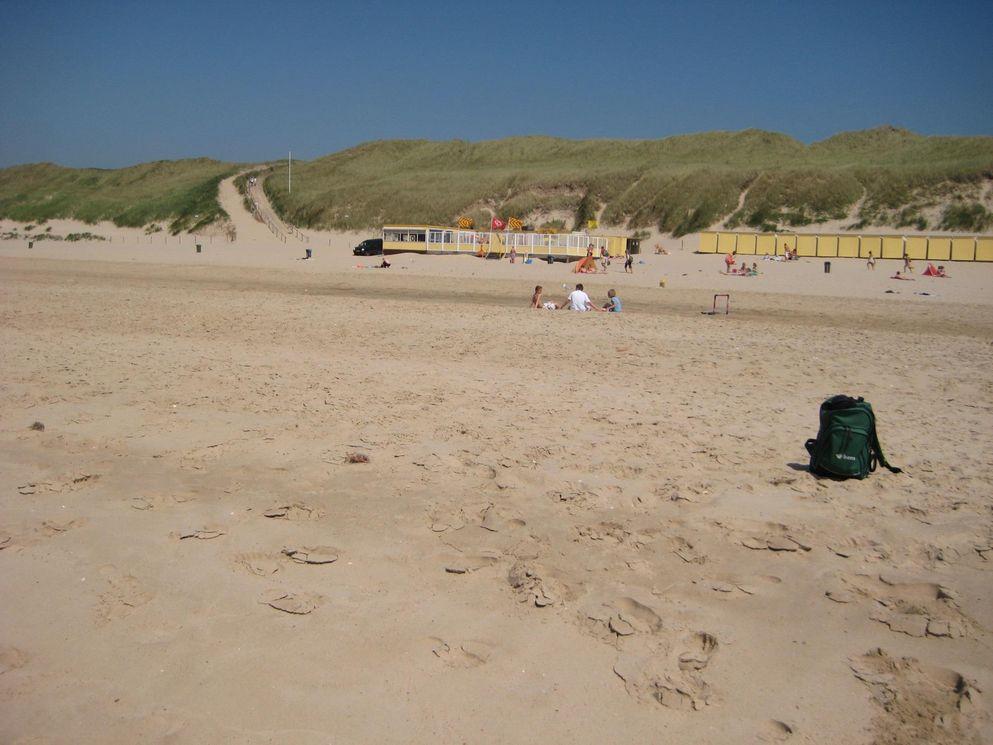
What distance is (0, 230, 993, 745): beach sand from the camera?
3.68 metres

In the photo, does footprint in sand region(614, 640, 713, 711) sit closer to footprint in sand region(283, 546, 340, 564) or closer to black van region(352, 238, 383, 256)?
footprint in sand region(283, 546, 340, 564)

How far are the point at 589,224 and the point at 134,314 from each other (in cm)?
4109

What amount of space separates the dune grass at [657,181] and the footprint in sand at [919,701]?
46619 millimetres

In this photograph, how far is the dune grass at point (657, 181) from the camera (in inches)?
1928

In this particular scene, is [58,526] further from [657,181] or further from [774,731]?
[657,181]

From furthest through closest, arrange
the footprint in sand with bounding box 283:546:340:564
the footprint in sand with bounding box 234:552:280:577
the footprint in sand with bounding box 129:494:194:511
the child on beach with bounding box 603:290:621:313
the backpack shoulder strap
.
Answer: the child on beach with bounding box 603:290:621:313 < the backpack shoulder strap < the footprint in sand with bounding box 129:494:194:511 < the footprint in sand with bounding box 283:546:340:564 < the footprint in sand with bounding box 234:552:280:577

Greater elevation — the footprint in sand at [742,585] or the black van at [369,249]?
the black van at [369,249]

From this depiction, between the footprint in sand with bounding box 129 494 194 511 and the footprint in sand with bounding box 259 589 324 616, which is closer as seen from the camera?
the footprint in sand with bounding box 259 589 324 616

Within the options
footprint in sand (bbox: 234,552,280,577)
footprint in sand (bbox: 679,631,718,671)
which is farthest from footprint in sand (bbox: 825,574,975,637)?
footprint in sand (bbox: 234,552,280,577)

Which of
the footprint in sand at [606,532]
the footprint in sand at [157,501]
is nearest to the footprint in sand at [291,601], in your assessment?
the footprint in sand at [157,501]

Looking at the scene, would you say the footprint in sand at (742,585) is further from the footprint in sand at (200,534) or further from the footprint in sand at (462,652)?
the footprint in sand at (200,534)

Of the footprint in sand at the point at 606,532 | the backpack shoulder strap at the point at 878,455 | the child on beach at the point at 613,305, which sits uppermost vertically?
the child on beach at the point at 613,305

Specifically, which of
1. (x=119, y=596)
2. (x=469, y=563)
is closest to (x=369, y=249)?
(x=469, y=563)

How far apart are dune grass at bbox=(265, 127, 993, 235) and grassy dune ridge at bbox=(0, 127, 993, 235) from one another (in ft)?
0.34
